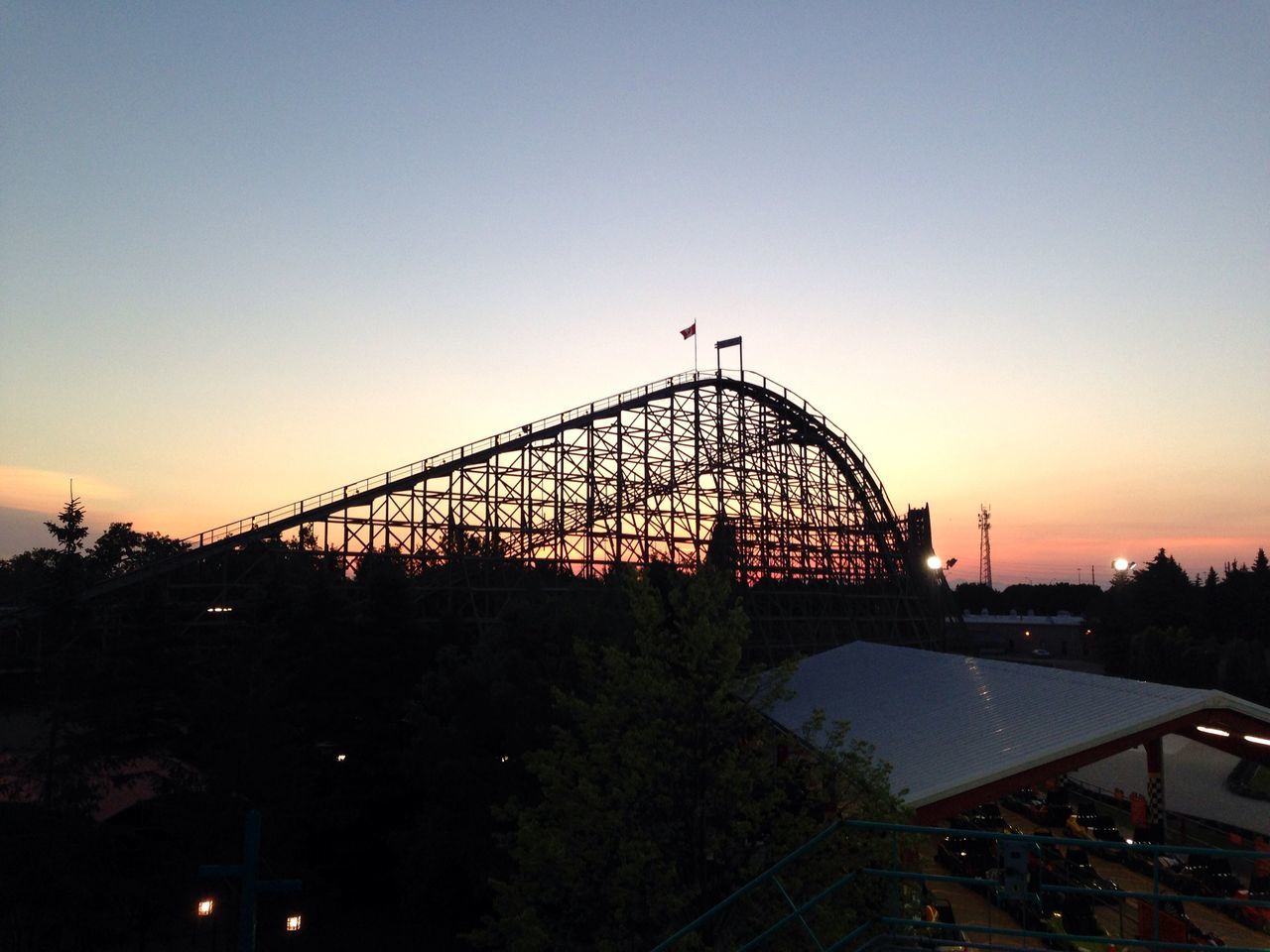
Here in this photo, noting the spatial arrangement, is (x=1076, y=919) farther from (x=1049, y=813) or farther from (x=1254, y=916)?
(x=1049, y=813)

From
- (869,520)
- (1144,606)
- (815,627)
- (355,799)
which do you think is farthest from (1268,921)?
(1144,606)

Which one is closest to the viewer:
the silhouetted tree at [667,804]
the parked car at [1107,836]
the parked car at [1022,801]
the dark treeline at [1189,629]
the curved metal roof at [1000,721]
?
the silhouetted tree at [667,804]

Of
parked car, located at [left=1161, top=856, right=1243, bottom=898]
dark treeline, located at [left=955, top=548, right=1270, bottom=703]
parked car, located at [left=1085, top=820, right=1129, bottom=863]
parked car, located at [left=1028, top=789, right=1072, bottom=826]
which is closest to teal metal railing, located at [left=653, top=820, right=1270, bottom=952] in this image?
parked car, located at [left=1161, top=856, right=1243, bottom=898]

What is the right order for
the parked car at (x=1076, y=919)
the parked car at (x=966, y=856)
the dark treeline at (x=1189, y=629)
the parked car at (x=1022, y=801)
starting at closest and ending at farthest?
the parked car at (x=1076, y=919)
the parked car at (x=966, y=856)
the parked car at (x=1022, y=801)
the dark treeline at (x=1189, y=629)

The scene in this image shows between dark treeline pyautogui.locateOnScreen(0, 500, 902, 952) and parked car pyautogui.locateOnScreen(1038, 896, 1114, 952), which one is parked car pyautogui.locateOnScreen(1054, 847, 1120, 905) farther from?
dark treeline pyautogui.locateOnScreen(0, 500, 902, 952)

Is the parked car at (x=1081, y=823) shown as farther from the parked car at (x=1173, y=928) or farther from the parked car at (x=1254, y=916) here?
the parked car at (x=1173, y=928)

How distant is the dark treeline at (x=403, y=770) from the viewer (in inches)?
331

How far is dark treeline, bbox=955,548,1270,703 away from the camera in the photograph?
35.6 metres

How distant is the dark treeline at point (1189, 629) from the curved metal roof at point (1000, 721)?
77.4 feet

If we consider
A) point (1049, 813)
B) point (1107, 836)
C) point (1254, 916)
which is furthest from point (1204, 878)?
point (1049, 813)

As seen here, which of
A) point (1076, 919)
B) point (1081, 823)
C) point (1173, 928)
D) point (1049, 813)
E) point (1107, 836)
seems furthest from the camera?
point (1049, 813)

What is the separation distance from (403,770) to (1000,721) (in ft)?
34.7

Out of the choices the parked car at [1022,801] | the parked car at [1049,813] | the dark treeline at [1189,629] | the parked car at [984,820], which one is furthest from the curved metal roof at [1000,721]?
the dark treeline at [1189,629]

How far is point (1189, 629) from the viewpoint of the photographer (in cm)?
4572
